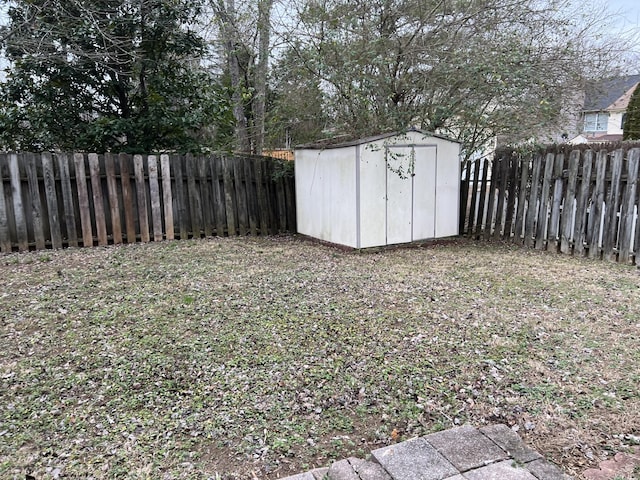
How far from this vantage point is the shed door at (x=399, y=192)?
6.54 metres

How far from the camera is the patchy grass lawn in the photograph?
2.20 meters

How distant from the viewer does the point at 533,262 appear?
19.0ft

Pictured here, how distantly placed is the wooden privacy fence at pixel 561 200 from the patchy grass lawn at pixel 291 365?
0.70 m

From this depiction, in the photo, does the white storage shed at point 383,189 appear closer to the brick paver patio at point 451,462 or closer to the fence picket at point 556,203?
the fence picket at point 556,203

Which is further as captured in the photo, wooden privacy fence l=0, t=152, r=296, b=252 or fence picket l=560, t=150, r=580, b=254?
wooden privacy fence l=0, t=152, r=296, b=252

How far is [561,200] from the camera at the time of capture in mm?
6254

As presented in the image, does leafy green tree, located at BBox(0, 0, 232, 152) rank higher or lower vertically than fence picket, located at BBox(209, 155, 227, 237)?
higher

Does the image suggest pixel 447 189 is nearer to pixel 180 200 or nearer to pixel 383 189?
pixel 383 189

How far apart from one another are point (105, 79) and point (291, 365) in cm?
700

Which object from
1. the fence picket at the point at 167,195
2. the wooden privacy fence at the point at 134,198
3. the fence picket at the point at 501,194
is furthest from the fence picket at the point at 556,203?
the fence picket at the point at 167,195

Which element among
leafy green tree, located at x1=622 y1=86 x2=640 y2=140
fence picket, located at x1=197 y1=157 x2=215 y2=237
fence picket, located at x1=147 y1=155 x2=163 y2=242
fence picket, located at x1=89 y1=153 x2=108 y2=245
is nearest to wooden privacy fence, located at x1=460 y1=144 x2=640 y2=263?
A: fence picket, located at x1=197 y1=157 x2=215 y2=237

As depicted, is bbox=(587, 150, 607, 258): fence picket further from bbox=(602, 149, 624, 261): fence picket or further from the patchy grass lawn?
the patchy grass lawn

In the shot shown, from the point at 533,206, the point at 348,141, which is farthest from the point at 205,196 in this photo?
the point at 533,206

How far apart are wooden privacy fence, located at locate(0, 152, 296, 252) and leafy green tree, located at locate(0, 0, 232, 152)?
125 cm
